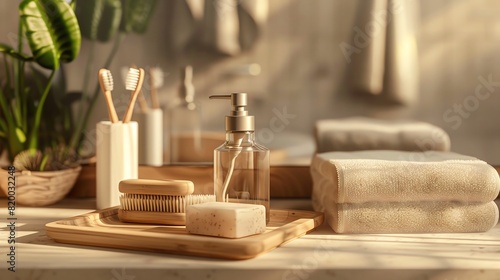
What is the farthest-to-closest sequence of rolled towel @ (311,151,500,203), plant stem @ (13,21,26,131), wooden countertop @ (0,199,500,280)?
1. plant stem @ (13,21,26,131)
2. rolled towel @ (311,151,500,203)
3. wooden countertop @ (0,199,500,280)

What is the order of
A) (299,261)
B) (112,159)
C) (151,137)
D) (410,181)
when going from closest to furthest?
(299,261) < (410,181) < (112,159) < (151,137)

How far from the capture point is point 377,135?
1122mm

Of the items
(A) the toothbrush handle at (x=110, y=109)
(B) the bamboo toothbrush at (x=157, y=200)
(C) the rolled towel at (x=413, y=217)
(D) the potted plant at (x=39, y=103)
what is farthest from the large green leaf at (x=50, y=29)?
(C) the rolled towel at (x=413, y=217)

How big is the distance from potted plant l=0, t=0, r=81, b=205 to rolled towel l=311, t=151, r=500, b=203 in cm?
54

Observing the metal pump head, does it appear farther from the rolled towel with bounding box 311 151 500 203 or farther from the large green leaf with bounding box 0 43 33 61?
the large green leaf with bounding box 0 43 33 61

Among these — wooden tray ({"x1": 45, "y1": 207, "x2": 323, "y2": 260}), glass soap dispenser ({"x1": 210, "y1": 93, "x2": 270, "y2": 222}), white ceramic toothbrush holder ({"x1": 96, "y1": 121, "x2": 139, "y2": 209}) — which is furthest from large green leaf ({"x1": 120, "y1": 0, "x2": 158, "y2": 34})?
wooden tray ({"x1": 45, "y1": 207, "x2": 323, "y2": 260})

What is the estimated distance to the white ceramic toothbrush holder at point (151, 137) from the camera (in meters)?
1.16

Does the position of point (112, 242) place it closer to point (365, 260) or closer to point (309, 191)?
point (365, 260)

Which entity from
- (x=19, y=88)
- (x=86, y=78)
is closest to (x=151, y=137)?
(x=86, y=78)

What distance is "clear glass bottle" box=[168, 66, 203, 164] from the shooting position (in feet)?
3.78

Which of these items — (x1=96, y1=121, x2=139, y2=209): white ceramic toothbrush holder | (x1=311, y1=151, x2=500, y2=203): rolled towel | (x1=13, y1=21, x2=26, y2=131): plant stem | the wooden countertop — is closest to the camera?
the wooden countertop

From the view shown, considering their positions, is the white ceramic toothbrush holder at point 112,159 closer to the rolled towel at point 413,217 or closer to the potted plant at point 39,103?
the potted plant at point 39,103

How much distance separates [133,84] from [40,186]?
0.25 metres

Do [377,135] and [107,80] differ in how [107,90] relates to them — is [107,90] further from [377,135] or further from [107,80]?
[377,135]
